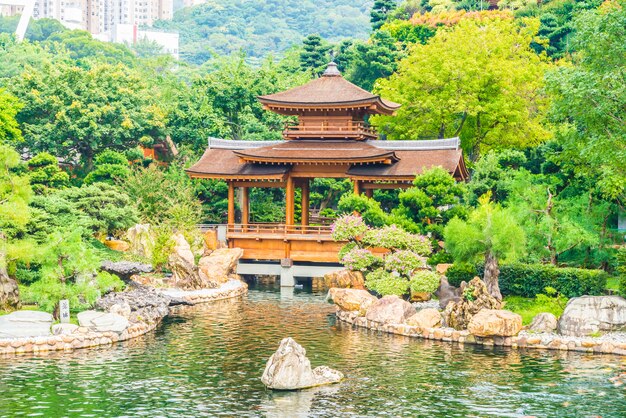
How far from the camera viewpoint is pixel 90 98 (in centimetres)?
5175

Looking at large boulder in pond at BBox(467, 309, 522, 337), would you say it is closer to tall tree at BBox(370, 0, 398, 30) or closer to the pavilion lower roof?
the pavilion lower roof

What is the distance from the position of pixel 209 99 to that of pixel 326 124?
1181cm

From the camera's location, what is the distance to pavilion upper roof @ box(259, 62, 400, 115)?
44344 millimetres

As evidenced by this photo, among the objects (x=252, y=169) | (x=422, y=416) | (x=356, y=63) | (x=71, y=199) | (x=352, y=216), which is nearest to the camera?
(x=422, y=416)

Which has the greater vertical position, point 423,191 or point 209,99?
point 209,99

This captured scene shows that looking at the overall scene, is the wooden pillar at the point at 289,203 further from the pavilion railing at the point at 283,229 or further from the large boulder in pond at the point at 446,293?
the large boulder in pond at the point at 446,293

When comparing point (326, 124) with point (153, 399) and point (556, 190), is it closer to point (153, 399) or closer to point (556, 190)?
point (556, 190)

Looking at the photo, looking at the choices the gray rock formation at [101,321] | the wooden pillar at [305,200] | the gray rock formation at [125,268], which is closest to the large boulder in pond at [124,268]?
the gray rock formation at [125,268]

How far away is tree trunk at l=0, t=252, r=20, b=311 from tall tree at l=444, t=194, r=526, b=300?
1520cm

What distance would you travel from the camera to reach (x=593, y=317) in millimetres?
28734

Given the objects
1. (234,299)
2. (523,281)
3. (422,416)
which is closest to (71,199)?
(234,299)

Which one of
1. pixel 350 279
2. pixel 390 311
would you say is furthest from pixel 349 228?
pixel 390 311

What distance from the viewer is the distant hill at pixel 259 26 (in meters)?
184

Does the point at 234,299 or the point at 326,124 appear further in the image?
the point at 326,124
